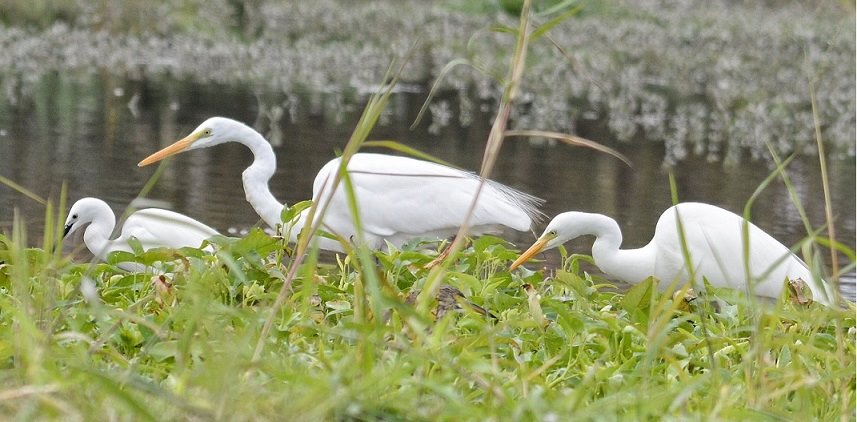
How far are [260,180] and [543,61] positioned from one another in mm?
12114

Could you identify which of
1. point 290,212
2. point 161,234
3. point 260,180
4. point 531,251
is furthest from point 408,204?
point 290,212

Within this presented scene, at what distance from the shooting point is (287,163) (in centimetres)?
998

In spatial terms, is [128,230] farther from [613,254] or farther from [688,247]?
[688,247]

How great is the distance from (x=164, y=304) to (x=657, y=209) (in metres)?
5.74

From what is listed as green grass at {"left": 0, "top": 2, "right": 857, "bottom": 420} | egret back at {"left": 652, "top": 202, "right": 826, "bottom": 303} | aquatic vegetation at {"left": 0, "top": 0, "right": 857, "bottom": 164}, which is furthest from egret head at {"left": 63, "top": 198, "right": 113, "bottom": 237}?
aquatic vegetation at {"left": 0, "top": 0, "right": 857, "bottom": 164}

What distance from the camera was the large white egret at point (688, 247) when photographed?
5.29m

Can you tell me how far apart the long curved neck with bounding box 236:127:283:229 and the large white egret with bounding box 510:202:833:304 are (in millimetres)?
1465

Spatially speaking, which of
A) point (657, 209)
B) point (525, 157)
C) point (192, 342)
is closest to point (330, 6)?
point (525, 157)

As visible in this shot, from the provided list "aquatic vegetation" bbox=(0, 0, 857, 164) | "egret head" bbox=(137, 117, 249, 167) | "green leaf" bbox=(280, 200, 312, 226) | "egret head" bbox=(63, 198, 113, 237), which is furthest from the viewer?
"aquatic vegetation" bbox=(0, 0, 857, 164)

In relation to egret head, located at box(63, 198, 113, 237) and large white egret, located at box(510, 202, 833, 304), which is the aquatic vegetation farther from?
large white egret, located at box(510, 202, 833, 304)

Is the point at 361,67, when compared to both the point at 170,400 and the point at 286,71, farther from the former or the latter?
the point at 170,400

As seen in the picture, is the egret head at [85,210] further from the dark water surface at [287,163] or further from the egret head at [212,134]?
the dark water surface at [287,163]

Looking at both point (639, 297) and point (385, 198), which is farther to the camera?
point (385, 198)

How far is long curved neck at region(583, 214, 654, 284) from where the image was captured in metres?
5.38
